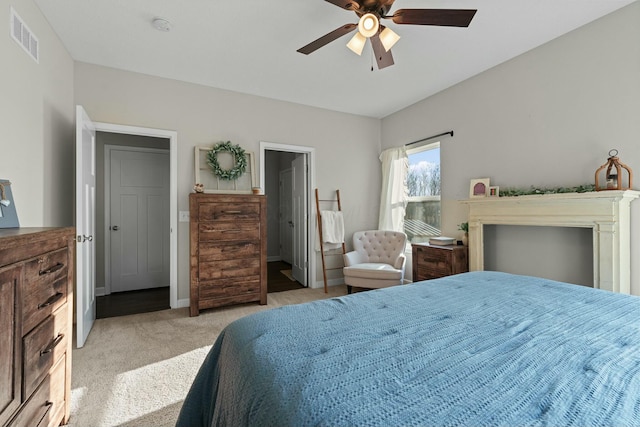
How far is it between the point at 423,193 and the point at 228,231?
108 inches

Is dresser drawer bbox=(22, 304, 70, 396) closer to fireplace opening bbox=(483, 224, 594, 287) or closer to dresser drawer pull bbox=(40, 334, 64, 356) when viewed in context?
dresser drawer pull bbox=(40, 334, 64, 356)

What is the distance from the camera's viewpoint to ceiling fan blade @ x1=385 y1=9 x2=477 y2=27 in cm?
Answer: 175

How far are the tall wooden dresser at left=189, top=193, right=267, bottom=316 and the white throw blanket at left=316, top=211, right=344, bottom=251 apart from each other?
1.07 meters

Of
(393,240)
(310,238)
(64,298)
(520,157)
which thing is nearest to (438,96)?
(520,157)

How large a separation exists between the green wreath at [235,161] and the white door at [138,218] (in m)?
1.33

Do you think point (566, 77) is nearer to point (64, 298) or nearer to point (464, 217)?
point (464, 217)

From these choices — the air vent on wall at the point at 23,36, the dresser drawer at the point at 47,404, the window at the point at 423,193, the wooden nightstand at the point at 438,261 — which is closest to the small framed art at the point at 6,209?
the dresser drawer at the point at 47,404

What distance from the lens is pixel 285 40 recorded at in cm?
264

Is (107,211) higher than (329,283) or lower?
higher

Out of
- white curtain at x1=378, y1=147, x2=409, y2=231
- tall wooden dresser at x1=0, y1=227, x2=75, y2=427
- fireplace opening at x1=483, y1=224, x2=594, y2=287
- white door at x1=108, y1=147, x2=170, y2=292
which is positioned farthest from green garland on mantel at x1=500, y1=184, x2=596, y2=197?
white door at x1=108, y1=147, x2=170, y2=292

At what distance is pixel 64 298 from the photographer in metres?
1.49

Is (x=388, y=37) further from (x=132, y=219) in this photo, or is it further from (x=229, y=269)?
(x=132, y=219)

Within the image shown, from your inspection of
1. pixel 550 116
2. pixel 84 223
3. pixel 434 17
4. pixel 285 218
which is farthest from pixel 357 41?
pixel 285 218

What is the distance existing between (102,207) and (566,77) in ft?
18.0
